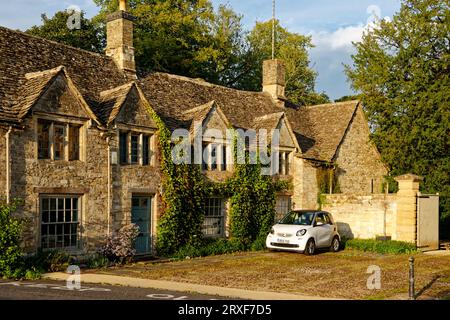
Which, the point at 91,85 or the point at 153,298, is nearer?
the point at 153,298

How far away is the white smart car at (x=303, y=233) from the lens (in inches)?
880

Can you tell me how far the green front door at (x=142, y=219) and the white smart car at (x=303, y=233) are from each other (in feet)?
16.7

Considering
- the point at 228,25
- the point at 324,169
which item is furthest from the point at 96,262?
the point at 228,25

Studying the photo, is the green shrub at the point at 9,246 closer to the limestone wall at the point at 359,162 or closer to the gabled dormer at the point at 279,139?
the gabled dormer at the point at 279,139

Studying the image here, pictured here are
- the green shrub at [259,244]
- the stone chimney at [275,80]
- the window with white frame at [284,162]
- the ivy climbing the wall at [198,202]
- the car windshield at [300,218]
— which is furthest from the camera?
the stone chimney at [275,80]

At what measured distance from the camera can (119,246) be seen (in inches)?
752

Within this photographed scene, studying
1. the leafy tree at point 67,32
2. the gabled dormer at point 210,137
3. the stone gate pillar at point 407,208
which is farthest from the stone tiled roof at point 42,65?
the leafy tree at point 67,32

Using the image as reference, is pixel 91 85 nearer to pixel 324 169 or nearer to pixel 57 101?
pixel 57 101

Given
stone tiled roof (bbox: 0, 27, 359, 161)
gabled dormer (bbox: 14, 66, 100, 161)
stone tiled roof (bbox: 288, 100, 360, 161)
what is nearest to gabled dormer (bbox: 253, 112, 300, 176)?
stone tiled roof (bbox: 0, 27, 359, 161)

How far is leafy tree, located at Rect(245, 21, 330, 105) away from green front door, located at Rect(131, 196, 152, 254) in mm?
36688

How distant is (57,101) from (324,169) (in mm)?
15959

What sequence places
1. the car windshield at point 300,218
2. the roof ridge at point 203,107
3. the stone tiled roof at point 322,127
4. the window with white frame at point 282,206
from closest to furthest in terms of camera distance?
1. the car windshield at point 300,218
2. the roof ridge at point 203,107
3. the window with white frame at point 282,206
4. the stone tiled roof at point 322,127

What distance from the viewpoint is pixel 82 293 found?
12.7 m

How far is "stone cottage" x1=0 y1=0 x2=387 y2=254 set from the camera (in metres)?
17.6
